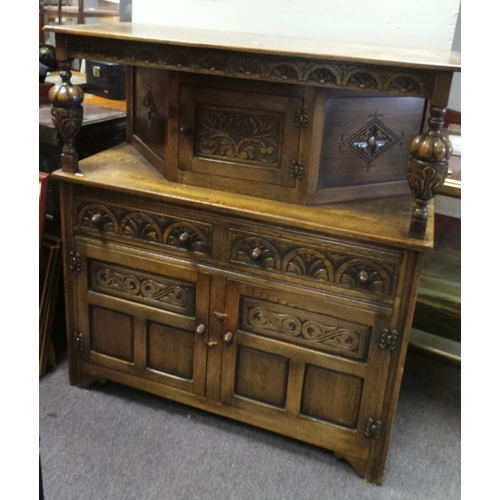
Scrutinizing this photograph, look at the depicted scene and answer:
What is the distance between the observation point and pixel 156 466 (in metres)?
1.82

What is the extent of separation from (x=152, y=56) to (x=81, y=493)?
1.35 metres

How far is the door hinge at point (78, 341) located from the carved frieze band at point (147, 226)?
1.46 feet

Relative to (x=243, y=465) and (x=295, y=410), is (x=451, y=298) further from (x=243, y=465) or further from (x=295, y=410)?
(x=243, y=465)

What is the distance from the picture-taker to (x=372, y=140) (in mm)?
1675

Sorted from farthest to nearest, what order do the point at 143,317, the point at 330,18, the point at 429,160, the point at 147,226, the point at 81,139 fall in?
1. the point at 81,139
2. the point at 330,18
3. the point at 143,317
4. the point at 147,226
5. the point at 429,160

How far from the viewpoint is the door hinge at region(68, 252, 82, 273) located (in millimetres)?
1933

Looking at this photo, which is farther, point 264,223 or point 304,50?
point 264,223

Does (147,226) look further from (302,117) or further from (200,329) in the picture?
(302,117)

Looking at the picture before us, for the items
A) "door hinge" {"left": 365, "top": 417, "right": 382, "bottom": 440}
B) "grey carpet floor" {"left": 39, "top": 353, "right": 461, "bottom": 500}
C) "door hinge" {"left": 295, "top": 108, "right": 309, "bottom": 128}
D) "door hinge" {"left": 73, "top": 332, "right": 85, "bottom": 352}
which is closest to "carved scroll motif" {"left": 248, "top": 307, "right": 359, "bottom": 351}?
"door hinge" {"left": 365, "top": 417, "right": 382, "bottom": 440}

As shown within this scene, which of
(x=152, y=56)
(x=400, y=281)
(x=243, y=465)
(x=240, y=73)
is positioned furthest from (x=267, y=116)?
(x=243, y=465)

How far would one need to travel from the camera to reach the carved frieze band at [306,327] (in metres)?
1.68

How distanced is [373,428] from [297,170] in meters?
0.85

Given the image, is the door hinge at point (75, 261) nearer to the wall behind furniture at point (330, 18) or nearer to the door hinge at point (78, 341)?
the door hinge at point (78, 341)

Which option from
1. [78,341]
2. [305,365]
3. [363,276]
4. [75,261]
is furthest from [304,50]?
[78,341]
